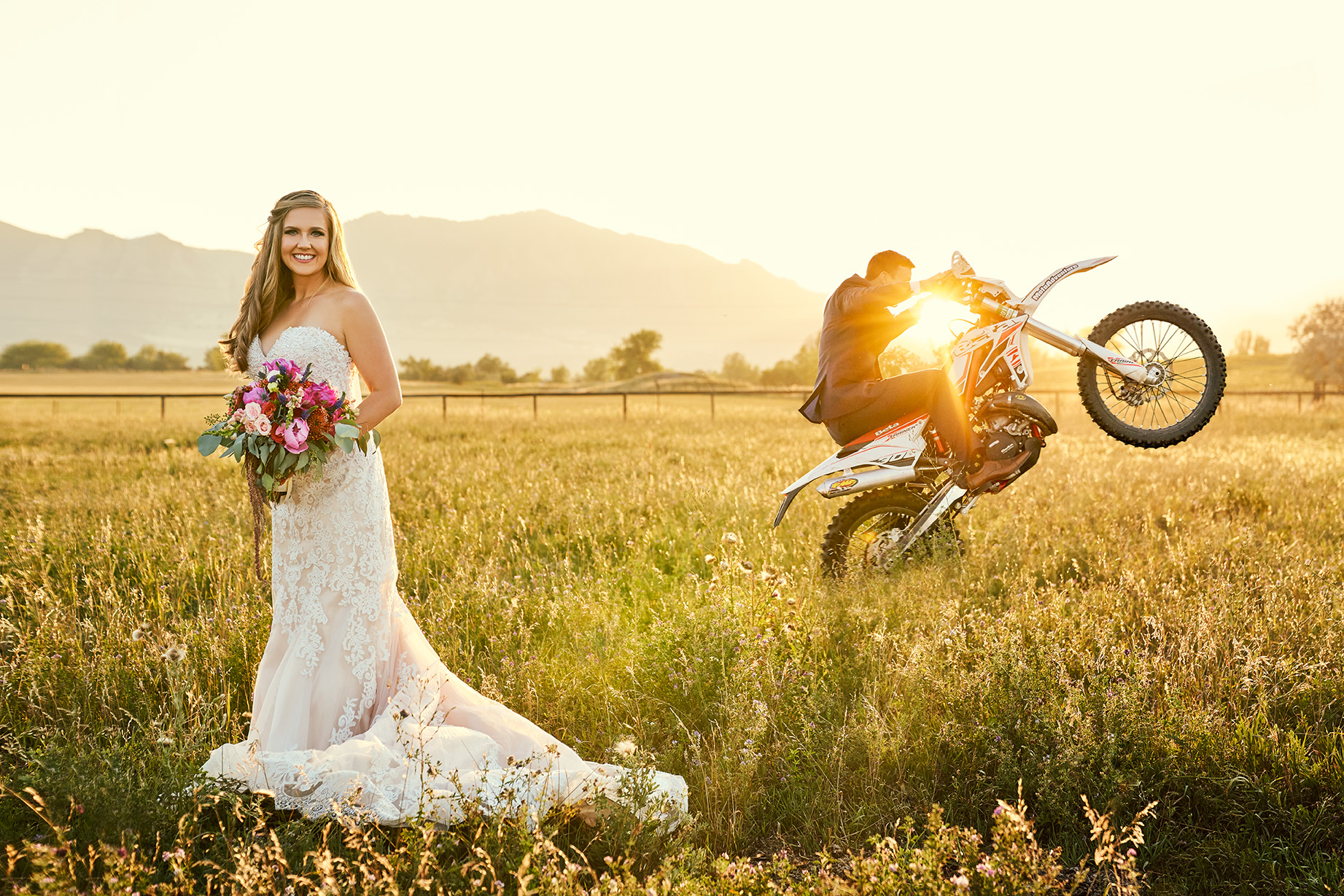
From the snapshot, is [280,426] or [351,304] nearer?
[280,426]

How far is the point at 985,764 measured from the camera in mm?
3328

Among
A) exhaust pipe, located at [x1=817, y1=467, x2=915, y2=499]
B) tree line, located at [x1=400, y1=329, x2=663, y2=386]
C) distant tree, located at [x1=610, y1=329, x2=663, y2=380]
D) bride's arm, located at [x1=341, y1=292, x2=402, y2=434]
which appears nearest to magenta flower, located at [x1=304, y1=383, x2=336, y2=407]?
bride's arm, located at [x1=341, y1=292, x2=402, y2=434]

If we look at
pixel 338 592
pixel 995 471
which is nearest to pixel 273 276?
pixel 338 592

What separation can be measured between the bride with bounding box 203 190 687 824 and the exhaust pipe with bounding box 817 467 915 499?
2511 mm

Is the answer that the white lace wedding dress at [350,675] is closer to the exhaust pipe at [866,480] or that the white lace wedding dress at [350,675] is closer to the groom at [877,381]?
the exhaust pipe at [866,480]

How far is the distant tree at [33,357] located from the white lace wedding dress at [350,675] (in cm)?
12135

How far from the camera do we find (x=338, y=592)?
3707 millimetres

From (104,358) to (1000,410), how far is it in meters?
130

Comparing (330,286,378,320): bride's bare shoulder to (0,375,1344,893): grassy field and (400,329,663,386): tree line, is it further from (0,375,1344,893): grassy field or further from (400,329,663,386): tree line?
(400,329,663,386): tree line

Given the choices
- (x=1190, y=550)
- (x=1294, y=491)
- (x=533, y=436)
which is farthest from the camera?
(x=533, y=436)

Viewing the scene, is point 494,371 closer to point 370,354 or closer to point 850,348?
point 850,348

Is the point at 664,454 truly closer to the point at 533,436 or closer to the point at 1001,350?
the point at 533,436

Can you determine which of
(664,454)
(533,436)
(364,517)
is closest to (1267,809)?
A: (364,517)

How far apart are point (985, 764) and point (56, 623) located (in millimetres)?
5343
